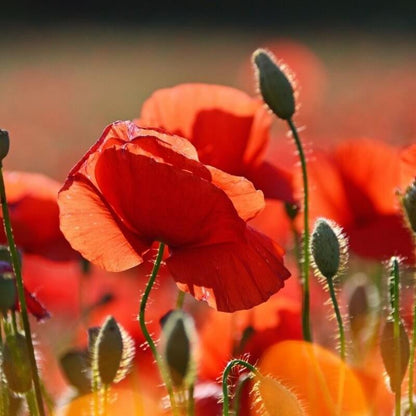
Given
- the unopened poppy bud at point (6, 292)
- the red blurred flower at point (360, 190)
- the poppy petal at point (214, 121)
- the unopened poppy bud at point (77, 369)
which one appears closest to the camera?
the unopened poppy bud at point (6, 292)

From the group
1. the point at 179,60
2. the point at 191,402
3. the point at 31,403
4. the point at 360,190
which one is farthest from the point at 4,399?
the point at 179,60

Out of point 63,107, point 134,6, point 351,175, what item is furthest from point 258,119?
point 134,6

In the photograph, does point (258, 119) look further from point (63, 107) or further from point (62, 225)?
point (63, 107)

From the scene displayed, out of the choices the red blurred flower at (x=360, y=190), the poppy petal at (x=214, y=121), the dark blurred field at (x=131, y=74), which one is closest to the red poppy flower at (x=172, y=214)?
the poppy petal at (x=214, y=121)

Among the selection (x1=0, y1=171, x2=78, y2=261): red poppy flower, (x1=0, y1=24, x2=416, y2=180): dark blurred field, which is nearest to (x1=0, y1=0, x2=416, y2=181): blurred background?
(x1=0, y1=24, x2=416, y2=180): dark blurred field

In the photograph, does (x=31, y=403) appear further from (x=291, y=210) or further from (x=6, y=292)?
(x=291, y=210)

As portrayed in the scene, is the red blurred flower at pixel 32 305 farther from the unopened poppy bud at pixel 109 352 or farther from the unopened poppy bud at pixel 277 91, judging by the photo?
the unopened poppy bud at pixel 277 91
